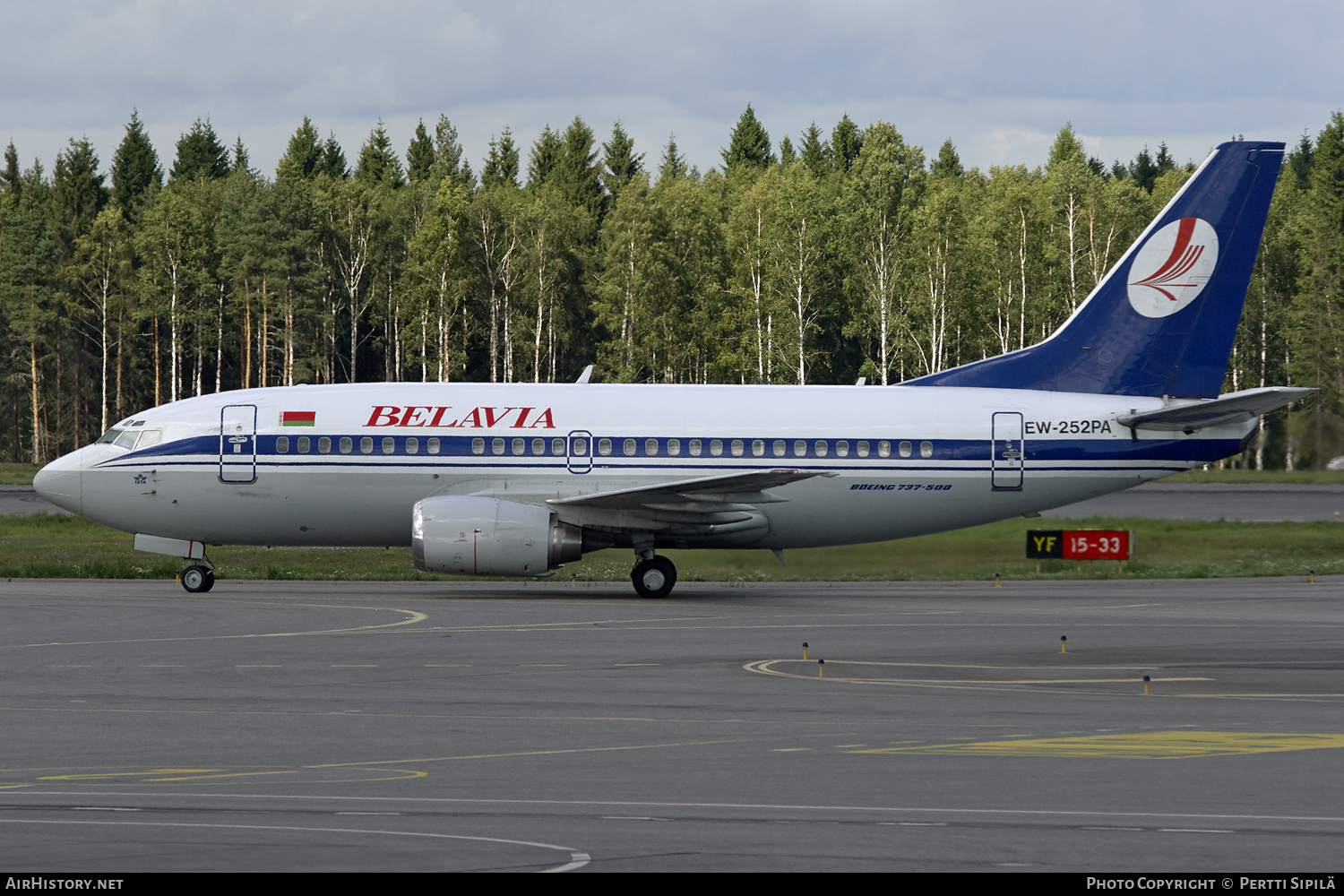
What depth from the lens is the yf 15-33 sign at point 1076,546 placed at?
3678 cm

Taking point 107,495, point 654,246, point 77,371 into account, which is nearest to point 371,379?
point 77,371

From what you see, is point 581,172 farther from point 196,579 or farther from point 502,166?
point 196,579

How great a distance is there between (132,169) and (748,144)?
200 feet

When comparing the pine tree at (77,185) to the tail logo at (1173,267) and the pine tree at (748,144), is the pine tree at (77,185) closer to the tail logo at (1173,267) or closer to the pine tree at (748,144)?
the pine tree at (748,144)

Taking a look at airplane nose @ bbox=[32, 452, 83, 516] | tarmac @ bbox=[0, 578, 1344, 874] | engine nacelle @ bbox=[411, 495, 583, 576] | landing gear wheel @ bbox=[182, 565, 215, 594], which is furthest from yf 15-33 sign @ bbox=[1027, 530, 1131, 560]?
airplane nose @ bbox=[32, 452, 83, 516]

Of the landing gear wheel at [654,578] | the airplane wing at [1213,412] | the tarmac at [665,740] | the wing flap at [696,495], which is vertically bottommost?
the tarmac at [665,740]

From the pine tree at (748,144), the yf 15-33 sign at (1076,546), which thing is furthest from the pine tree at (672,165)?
the yf 15-33 sign at (1076,546)

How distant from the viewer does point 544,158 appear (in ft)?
432

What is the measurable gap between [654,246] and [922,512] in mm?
64056

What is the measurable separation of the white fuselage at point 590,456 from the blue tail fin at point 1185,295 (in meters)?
0.83

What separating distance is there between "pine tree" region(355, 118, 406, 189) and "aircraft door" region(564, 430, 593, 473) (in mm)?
110509

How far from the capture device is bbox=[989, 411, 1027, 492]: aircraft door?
30047 mm

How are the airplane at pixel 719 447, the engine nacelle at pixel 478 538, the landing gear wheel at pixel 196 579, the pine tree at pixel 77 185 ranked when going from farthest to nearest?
the pine tree at pixel 77 185 < the airplane at pixel 719 447 < the landing gear wheel at pixel 196 579 < the engine nacelle at pixel 478 538

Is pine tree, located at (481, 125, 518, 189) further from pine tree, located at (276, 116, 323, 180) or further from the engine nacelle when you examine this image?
the engine nacelle
